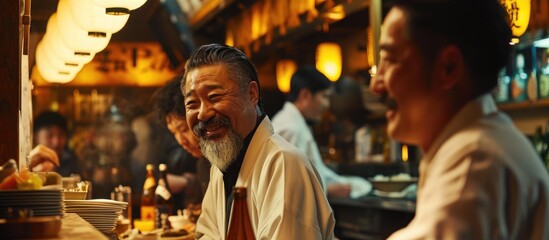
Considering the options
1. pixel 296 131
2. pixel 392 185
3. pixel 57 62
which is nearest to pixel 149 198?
pixel 57 62

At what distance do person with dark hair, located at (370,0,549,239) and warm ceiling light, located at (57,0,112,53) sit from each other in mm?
5470

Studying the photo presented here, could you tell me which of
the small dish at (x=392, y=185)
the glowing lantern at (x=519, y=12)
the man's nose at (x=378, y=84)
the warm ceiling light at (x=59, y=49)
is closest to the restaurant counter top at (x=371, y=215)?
the small dish at (x=392, y=185)

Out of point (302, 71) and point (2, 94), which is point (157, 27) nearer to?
point (302, 71)

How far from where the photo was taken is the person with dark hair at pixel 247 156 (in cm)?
434

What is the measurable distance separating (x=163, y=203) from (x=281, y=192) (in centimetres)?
303

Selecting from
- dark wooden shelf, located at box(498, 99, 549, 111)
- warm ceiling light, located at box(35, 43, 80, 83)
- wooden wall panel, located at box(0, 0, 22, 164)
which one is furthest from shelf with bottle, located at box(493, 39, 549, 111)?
wooden wall panel, located at box(0, 0, 22, 164)

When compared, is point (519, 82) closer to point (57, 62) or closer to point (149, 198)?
point (149, 198)

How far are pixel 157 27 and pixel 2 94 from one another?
35.6 ft

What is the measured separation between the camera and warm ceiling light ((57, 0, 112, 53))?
301 inches

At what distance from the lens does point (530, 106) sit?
928cm

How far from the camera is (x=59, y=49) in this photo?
29.7 ft

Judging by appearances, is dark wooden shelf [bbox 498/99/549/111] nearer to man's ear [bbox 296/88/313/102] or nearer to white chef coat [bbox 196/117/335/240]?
man's ear [bbox 296/88/313/102]

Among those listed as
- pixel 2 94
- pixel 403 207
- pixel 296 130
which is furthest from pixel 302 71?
pixel 2 94

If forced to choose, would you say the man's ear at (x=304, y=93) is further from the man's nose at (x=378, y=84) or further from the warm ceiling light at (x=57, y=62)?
the man's nose at (x=378, y=84)
